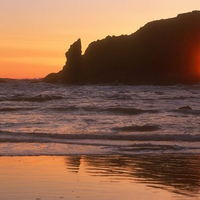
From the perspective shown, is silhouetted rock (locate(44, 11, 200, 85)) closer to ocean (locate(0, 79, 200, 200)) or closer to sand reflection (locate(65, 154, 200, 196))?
ocean (locate(0, 79, 200, 200))

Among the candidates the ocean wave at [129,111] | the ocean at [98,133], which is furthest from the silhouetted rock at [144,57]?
the ocean at [98,133]

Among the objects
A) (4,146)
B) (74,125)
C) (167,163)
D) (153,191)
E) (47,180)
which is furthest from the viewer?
(74,125)

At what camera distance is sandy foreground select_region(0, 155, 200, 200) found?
917 cm

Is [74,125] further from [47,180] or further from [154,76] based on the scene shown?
[154,76]

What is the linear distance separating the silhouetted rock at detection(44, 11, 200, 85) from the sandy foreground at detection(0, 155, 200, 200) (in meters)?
93.2

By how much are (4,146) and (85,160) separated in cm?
363

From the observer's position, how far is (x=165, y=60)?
4766 inches

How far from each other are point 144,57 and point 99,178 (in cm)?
11544

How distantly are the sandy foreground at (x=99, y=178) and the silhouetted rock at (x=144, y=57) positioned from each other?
93.2 meters

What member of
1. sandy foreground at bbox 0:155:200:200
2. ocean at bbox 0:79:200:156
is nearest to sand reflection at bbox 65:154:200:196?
sandy foreground at bbox 0:155:200:200

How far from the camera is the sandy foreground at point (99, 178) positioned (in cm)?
917

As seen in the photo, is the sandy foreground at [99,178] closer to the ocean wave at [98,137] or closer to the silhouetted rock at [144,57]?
the ocean wave at [98,137]

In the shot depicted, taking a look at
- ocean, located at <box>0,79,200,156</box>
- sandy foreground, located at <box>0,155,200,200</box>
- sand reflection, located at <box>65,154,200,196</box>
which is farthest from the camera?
ocean, located at <box>0,79,200,156</box>

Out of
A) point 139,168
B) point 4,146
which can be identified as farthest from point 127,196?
point 4,146
